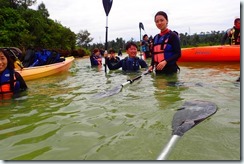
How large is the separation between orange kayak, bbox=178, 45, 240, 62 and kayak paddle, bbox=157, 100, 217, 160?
6.25 metres

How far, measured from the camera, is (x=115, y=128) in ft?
7.06

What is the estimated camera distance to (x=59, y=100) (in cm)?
354

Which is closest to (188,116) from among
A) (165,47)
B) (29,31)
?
(165,47)

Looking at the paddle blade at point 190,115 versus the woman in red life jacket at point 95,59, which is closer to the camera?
the paddle blade at point 190,115

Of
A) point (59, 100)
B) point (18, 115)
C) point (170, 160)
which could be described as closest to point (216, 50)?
point (59, 100)

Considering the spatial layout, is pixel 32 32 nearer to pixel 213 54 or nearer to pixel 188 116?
pixel 213 54

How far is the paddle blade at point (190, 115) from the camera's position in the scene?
196cm

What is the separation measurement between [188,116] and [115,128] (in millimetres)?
636

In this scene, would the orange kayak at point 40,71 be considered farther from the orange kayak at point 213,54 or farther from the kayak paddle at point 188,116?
the kayak paddle at point 188,116

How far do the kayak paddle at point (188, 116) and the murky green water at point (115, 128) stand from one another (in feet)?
0.15

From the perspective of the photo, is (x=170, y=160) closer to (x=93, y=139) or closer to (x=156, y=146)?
(x=156, y=146)

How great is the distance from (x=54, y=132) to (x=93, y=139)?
0.41 m

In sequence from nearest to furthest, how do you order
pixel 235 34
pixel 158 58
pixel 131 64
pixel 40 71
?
pixel 158 58, pixel 131 64, pixel 40 71, pixel 235 34

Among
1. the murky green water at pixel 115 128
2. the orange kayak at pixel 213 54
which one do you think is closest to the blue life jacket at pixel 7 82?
the murky green water at pixel 115 128
